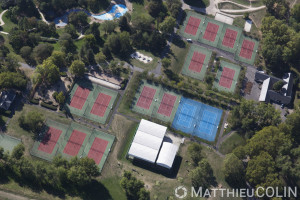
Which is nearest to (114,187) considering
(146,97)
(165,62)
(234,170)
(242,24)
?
(146,97)

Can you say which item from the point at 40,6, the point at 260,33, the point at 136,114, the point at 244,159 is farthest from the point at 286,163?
the point at 40,6

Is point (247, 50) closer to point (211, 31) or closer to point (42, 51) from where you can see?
point (211, 31)

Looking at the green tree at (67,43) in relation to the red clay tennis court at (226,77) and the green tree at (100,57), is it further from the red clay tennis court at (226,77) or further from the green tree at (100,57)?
the red clay tennis court at (226,77)

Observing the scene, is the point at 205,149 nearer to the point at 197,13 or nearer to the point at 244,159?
the point at 244,159

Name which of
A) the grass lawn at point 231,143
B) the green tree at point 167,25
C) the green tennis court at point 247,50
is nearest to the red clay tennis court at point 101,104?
the green tree at point 167,25

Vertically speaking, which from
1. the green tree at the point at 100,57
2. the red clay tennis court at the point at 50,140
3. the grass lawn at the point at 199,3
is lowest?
the red clay tennis court at the point at 50,140

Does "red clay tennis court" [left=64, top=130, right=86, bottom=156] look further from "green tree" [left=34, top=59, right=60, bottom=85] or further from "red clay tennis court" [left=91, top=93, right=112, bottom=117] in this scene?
"green tree" [left=34, top=59, right=60, bottom=85]
